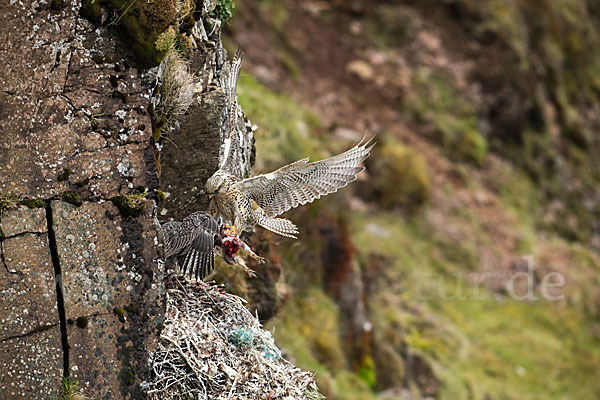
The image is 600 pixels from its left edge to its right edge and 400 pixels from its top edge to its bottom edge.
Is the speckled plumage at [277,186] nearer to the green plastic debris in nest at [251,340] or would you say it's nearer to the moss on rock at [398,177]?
the green plastic debris in nest at [251,340]

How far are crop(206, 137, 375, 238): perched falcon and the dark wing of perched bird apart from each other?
392 mm

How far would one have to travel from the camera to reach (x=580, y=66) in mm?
23672

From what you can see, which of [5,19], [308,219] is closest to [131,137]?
[5,19]

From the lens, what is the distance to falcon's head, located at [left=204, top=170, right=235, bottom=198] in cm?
526

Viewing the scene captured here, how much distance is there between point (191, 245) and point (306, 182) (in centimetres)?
117

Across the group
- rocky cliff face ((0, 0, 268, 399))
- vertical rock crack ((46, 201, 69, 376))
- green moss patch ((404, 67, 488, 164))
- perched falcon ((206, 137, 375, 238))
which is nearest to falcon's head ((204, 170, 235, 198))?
perched falcon ((206, 137, 375, 238))

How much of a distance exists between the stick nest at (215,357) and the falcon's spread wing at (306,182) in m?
A: 0.86

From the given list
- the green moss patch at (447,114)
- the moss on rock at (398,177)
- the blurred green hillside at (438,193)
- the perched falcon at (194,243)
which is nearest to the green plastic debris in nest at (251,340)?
the perched falcon at (194,243)

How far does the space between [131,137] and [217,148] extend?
1125 millimetres

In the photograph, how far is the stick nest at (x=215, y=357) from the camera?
4.52 metres

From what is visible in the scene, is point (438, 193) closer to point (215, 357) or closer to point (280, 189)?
point (280, 189)

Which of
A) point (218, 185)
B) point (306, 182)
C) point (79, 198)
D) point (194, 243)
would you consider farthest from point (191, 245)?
point (306, 182)

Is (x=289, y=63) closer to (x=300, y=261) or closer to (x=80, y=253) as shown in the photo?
(x=300, y=261)

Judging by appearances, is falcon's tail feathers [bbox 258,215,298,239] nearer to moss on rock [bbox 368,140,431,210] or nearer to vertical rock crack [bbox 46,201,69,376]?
vertical rock crack [bbox 46,201,69,376]
